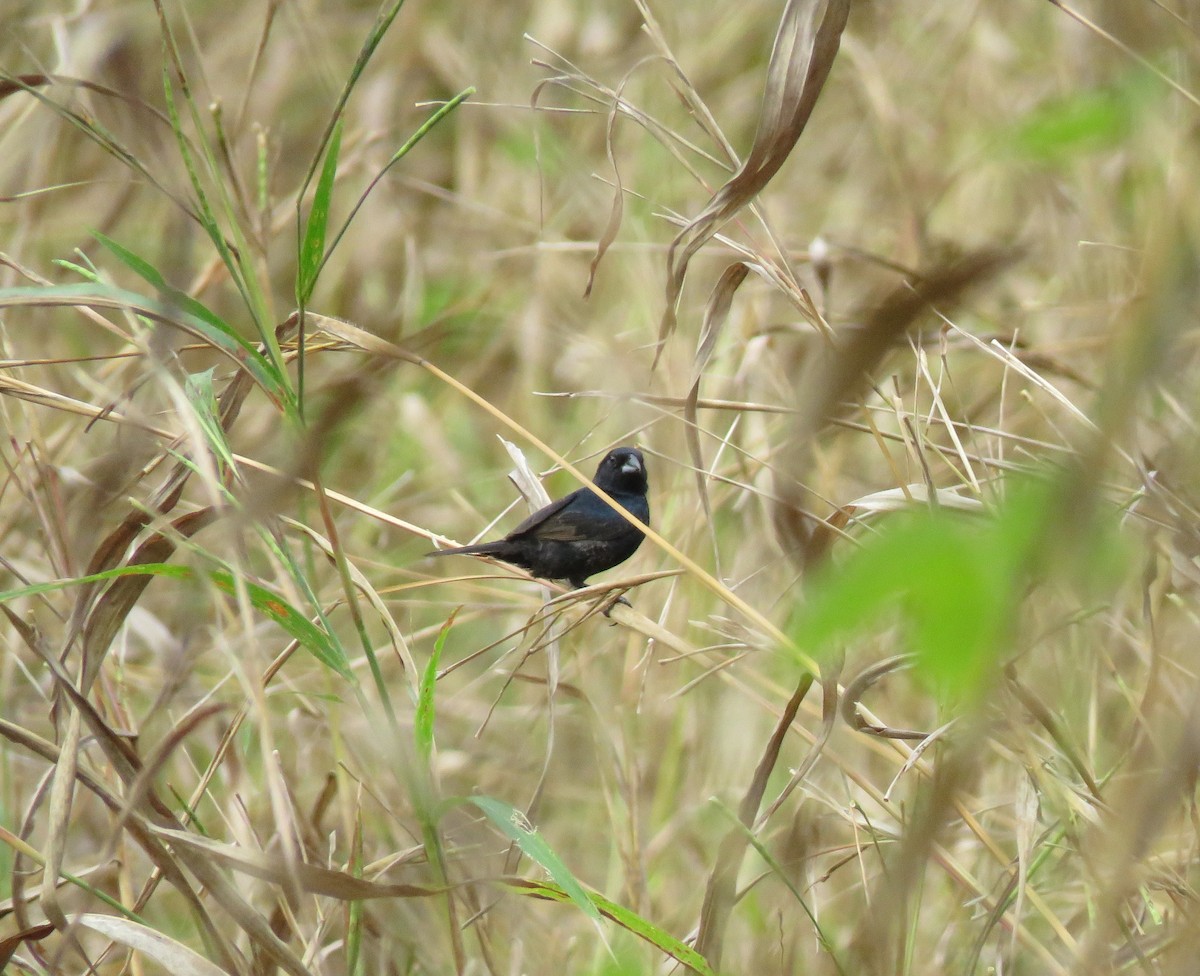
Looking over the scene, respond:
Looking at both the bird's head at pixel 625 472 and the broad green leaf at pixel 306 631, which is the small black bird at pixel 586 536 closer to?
the bird's head at pixel 625 472

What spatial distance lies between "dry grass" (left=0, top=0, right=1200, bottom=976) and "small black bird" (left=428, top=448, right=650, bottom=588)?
0.49 feet

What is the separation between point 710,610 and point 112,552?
78.5 inches

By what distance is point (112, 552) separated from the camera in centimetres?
196

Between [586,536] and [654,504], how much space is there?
1.18 ft

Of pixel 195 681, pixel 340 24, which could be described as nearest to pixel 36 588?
pixel 195 681

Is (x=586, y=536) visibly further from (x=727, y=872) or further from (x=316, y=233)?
(x=316, y=233)

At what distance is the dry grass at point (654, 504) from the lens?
1.39m

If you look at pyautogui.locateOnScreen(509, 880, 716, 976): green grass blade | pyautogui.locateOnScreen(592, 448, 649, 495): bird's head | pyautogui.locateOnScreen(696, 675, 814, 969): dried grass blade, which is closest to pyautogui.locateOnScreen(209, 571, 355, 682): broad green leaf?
pyautogui.locateOnScreen(509, 880, 716, 976): green grass blade

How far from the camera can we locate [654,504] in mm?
4418

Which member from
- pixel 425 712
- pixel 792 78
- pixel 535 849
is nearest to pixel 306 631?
pixel 425 712

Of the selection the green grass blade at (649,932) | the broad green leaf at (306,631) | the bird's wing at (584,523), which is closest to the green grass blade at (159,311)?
the broad green leaf at (306,631)

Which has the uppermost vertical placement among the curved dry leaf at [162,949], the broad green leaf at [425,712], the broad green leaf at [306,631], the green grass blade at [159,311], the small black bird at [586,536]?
the green grass blade at [159,311]

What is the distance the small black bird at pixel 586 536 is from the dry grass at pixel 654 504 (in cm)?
15

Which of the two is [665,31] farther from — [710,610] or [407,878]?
[407,878]
